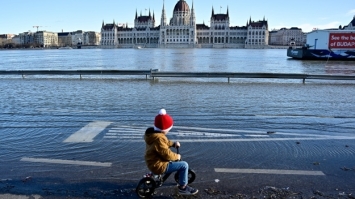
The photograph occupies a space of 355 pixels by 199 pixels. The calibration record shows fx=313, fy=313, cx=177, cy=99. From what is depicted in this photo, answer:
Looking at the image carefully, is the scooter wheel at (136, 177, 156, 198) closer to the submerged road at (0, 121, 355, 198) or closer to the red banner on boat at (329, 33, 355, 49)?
the submerged road at (0, 121, 355, 198)

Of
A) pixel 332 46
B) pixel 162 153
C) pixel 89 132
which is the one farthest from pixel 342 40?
pixel 162 153

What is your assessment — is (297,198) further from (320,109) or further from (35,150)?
(320,109)

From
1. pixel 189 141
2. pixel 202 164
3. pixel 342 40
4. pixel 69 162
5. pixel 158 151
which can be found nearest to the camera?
pixel 158 151

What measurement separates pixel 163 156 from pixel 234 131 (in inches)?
162

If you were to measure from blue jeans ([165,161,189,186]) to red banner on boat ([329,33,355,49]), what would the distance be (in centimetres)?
5495

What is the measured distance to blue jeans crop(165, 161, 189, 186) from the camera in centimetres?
443

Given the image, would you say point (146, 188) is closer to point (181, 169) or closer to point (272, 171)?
point (181, 169)

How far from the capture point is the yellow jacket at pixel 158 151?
Result: 13.6 feet

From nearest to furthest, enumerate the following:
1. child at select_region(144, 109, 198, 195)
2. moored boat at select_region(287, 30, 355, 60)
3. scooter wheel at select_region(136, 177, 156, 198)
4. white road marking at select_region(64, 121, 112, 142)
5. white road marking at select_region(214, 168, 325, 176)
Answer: child at select_region(144, 109, 198, 195) → scooter wheel at select_region(136, 177, 156, 198) → white road marking at select_region(214, 168, 325, 176) → white road marking at select_region(64, 121, 112, 142) → moored boat at select_region(287, 30, 355, 60)

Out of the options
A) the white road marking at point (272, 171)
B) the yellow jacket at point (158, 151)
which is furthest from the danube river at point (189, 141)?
the yellow jacket at point (158, 151)

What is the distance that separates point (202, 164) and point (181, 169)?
1.31 m

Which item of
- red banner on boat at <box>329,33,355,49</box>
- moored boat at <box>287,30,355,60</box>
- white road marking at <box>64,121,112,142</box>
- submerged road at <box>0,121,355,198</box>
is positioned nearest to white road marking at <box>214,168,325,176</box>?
submerged road at <box>0,121,355,198</box>

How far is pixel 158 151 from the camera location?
4.19 meters

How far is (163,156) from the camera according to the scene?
4234mm
